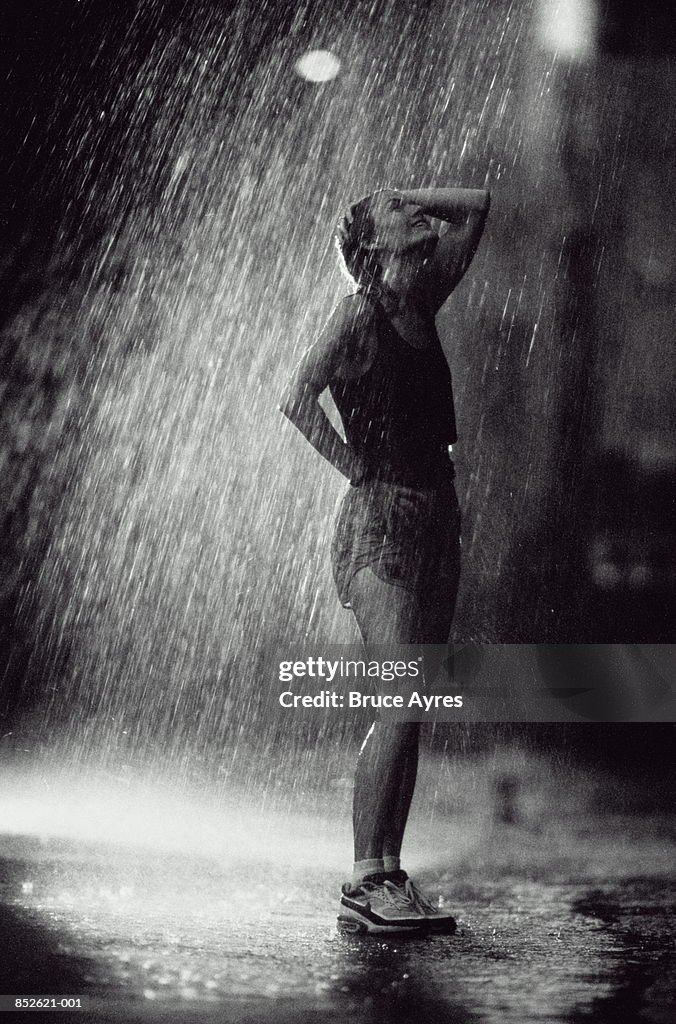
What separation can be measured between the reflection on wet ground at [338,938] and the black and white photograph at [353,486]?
20 mm

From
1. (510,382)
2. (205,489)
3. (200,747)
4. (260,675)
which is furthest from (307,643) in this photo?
(510,382)

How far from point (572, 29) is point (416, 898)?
9.67 ft

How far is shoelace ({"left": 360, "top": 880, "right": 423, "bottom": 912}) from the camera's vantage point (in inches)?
62.4

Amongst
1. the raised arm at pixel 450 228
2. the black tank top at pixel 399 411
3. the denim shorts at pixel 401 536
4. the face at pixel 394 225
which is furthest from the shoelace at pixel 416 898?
the face at pixel 394 225

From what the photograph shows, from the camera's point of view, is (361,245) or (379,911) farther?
(361,245)

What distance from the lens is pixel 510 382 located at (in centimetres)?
286

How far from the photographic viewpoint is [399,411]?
6.14 ft

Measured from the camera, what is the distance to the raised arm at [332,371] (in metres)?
1.78

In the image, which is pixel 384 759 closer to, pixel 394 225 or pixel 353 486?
pixel 353 486

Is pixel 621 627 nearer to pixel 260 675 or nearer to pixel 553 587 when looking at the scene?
pixel 553 587

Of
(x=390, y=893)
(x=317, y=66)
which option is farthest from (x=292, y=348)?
(x=390, y=893)

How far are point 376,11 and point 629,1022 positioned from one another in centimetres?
335

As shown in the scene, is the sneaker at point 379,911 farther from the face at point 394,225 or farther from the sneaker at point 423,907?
the face at point 394,225

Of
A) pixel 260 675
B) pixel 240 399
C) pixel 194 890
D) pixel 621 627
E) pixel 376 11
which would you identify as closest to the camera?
pixel 194 890
